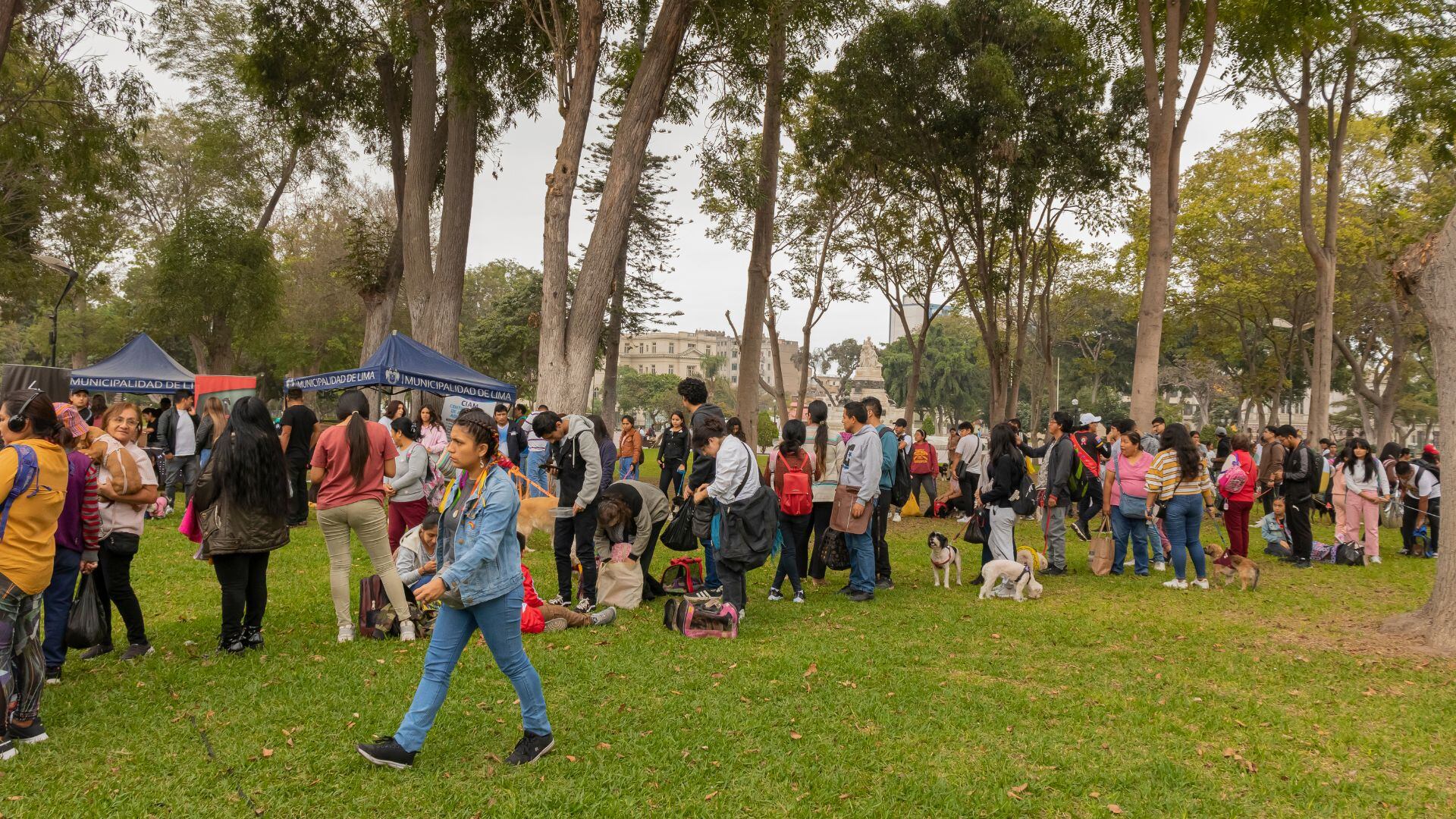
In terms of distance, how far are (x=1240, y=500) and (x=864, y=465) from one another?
18.2ft

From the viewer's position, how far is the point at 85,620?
17.2ft

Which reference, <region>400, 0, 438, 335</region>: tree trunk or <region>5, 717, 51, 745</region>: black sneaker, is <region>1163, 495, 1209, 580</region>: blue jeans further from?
<region>400, 0, 438, 335</region>: tree trunk

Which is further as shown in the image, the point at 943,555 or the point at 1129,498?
the point at 1129,498

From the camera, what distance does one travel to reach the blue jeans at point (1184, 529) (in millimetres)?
8898

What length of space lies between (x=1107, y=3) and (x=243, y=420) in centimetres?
1581

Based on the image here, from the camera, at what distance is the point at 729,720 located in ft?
16.0

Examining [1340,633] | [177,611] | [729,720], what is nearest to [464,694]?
[729,720]

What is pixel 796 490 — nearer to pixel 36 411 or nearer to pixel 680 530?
pixel 680 530

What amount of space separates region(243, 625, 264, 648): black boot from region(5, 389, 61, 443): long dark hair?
208cm

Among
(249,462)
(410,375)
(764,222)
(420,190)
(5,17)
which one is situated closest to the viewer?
(249,462)

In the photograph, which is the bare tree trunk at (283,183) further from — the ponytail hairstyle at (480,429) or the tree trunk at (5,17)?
the ponytail hairstyle at (480,429)

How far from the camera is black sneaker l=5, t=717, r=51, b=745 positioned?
434cm

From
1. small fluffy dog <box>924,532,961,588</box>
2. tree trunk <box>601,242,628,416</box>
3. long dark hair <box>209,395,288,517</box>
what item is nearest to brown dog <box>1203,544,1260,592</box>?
small fluffy dog <box>924,532,961,588</box>

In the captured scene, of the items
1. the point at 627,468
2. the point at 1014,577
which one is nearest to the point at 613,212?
the point at 627,468
